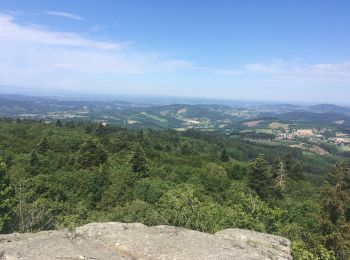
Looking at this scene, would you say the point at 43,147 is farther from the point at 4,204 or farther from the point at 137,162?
the point at 4,204

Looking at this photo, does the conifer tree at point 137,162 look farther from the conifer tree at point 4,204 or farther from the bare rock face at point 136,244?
the bare rock face at point 136,244

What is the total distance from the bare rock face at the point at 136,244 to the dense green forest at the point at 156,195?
10.2 ft

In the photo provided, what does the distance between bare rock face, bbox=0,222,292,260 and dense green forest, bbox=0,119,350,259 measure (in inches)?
122

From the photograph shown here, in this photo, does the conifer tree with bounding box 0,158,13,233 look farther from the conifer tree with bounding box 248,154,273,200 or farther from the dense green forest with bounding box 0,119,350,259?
the conifer tree with bounding box 248,154,273,200

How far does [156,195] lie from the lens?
47.9 m

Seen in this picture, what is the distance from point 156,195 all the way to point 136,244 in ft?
107

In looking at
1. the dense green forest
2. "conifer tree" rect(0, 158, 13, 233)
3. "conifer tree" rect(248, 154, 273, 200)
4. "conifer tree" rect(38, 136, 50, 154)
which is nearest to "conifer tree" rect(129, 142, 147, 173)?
the dense green forest

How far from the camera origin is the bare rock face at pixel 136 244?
46.7 ft

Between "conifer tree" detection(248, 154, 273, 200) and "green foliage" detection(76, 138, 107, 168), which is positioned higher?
"green foliage" detection(76, 138, 107, 168)

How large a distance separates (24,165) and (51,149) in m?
20.2

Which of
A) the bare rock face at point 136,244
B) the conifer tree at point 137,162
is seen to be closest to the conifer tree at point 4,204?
the bare rock face at point 136,244

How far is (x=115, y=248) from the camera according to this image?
15.3 m

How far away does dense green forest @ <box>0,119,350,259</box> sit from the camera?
3089 centimetres

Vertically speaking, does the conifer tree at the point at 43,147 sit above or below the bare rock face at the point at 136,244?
below
